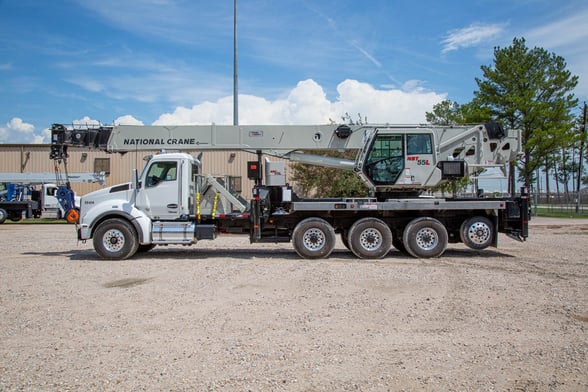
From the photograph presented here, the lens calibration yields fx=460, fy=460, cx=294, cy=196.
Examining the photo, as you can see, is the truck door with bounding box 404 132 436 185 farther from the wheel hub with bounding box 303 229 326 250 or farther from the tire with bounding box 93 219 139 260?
the tire with bounding box 93 219 139 260

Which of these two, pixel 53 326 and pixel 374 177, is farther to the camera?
pixel 374 177

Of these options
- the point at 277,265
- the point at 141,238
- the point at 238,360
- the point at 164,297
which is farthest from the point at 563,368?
the point at 141,238

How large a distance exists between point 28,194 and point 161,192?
2147 centimetres

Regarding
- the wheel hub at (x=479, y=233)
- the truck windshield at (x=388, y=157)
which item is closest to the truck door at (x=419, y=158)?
the truck windshield at (x=388, y=157)

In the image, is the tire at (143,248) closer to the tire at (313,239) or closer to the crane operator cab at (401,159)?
the tire at (313,239)

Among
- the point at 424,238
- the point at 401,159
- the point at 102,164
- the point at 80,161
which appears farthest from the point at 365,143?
the point at 80,161

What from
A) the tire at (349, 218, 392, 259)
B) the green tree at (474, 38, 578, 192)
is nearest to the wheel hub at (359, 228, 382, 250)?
the tire at (349, 218, 392, 259)

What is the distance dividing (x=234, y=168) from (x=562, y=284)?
2675 cm

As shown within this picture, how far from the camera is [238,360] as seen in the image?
4.70 meters

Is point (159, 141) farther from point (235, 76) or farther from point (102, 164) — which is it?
point (102, 164)

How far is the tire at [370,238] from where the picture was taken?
11672 mm

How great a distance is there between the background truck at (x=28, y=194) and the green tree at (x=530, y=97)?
25510 mm

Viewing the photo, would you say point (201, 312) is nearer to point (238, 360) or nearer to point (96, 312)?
point (96, 312)

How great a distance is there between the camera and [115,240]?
38.3ft
